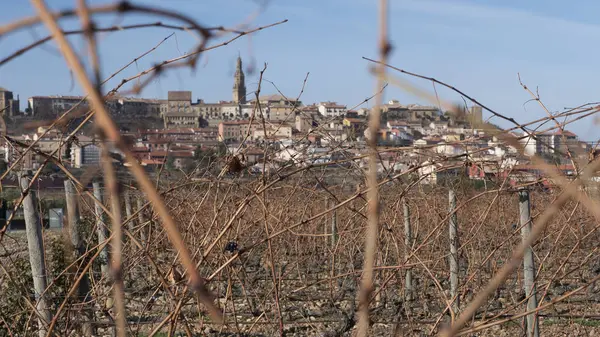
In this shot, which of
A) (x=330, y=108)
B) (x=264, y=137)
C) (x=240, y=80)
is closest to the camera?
(x=264, y=137)

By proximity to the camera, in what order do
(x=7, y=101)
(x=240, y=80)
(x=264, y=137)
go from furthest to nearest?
(x=240, y=80) → (x=264, y=137) → (x=7, y=101)

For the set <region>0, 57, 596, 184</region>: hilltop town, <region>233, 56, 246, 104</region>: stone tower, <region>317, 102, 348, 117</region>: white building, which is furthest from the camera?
<region>317, 102, 348, 117</region>: white building

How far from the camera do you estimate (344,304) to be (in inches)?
276

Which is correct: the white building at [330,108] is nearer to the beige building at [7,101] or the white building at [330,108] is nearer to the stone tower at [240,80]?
the stone tower at [240,80]

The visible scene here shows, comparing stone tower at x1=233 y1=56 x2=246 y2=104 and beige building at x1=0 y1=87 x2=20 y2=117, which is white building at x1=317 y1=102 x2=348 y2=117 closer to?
stone tower at x1=233 y1=56 x2=246 y2=104

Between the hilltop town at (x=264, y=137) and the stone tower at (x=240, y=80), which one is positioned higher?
the stone tower at (x=240, y=80)

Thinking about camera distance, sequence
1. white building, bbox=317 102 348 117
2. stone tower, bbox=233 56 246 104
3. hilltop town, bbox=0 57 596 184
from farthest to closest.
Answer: white building, bbox=317 102 348 117 → stone tower, bbox=233 56 246 104 → hilltop town, bbox=0 57 596 184

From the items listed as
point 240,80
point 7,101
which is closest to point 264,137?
point 7,101

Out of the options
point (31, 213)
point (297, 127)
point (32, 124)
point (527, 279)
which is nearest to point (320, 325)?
point (297, 127)

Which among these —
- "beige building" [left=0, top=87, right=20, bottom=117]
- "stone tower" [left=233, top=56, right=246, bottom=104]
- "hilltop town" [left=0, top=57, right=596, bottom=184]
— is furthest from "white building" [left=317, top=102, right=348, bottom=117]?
"beige building" [left=0, top=87, right=20, bottom=117]

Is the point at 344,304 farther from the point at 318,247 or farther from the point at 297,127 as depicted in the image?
the point at 297,127

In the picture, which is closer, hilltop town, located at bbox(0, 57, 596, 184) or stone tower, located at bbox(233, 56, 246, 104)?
hilltop town, located at bbox(0, 57, 596, 184)

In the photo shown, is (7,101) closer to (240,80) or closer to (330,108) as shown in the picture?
(240,80)

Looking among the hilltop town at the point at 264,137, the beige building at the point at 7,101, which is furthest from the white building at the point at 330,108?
the beige building at the point at 7,101
